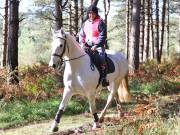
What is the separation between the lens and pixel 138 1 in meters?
21.4

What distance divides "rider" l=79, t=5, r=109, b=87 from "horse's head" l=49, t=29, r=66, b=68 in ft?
4.02

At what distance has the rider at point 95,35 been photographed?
1041 centimetres

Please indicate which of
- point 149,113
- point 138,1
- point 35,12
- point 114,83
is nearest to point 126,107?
point 114,83

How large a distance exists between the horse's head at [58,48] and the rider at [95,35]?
4.02ft

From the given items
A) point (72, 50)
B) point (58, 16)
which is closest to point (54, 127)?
point (72, 50)

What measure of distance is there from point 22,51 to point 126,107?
52.3 metres

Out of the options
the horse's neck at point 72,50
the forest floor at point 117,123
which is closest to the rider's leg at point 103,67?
the horse's neck at point 72,50

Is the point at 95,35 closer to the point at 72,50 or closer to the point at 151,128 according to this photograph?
the point at 72,50

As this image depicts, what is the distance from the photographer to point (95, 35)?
10.6 metres

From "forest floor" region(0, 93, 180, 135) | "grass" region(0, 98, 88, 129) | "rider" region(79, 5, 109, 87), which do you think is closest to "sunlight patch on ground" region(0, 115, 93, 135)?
Answer: "forest floor" region(0, 93, 180, 135)

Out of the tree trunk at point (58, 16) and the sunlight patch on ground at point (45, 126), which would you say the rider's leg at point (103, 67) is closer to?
the sunlight patch on ground at point (45, 126)

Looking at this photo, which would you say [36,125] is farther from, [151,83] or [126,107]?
[151,83]

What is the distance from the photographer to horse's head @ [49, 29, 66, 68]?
905cm

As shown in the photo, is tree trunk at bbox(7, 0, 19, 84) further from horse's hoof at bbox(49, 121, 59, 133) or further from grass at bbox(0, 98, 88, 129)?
horse's hoof at bbox(49, 121, 59, 133)
